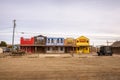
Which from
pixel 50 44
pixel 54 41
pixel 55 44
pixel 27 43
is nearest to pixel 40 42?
pixel 50 44

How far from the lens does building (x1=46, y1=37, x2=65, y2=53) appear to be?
66.4m

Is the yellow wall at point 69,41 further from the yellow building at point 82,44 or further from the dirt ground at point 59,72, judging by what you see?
the dirt ground at point 59,72

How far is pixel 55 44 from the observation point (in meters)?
66.2

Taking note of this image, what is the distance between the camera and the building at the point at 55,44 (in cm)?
6644

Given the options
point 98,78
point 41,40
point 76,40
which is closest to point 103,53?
point 76,40

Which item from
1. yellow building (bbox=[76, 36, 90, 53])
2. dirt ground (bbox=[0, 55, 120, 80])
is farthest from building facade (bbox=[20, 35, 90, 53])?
dirt ground (bbox=[0, 55, 120, 80])

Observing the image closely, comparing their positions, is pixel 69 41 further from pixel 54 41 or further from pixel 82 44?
pixel 54 41

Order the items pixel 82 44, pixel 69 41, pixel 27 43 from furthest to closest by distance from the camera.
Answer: pixel 82 44
pixel 69 41
pixel 27 43

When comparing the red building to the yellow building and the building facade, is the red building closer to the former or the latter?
the building facade

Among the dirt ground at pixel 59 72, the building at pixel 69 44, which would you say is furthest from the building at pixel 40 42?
the dirt ground at pixel 59 72

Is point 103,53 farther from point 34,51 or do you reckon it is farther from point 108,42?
point 108,42

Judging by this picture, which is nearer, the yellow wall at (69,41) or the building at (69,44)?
the building at (69,44)

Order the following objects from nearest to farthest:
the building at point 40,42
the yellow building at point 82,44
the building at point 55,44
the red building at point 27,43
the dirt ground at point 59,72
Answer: the dirt ground at point 59,72 → the red building at point 27,43 → the building at point 55,44 → the building at point 40,42 → the yellow building at point 82,44

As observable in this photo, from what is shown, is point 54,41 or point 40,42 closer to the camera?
point 54,41
